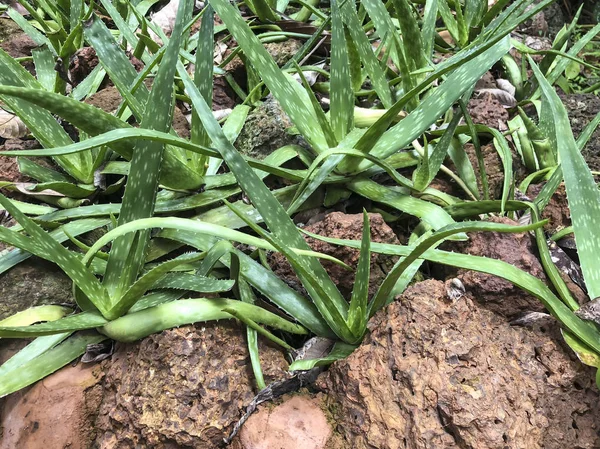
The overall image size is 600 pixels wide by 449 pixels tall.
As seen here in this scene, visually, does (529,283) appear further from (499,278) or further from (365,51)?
(365,51)

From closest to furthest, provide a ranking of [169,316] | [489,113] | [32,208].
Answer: [169,316] < [32,208] < [489,113]

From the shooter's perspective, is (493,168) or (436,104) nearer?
(436,104)

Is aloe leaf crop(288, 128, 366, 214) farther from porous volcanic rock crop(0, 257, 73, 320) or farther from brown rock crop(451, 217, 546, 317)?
porous volcanic rock crop(0, 257, 73, 320)

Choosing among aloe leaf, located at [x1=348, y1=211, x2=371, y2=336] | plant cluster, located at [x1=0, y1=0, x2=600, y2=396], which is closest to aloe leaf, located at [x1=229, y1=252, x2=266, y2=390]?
plant cluster, located at [x1=0, y1=0, x2=600, y2=396]

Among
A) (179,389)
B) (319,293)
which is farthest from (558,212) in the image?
(179,389)

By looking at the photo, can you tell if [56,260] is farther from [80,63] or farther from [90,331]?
[80,63]

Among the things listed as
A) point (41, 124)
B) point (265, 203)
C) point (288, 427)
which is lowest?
point (288, 427)

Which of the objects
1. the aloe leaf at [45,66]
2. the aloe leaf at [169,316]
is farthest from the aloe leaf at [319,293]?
the aloe leaf at [45,66]

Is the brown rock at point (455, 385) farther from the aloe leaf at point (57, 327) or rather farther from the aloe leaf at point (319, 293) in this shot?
the aloe leaf at point (57, 327)
